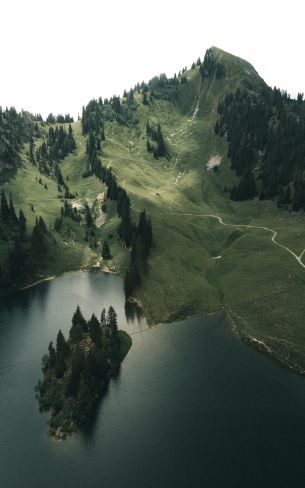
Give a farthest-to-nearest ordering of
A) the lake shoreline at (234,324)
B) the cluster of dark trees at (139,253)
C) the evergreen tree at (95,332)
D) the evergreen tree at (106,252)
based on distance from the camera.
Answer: the evergreen tree at (106,252), the cluster of dark trees at (139,253), the evergreen tree at (95,332), the lake shoreline at (234,324)

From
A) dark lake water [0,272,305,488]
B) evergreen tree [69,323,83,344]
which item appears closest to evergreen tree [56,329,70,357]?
evergreen tree [69,323,83,344]

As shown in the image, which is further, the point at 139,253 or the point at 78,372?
the point at 139,253

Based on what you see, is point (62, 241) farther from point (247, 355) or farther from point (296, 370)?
point (296, 370)

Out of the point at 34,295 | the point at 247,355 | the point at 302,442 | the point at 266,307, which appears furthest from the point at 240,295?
the point at 34,295

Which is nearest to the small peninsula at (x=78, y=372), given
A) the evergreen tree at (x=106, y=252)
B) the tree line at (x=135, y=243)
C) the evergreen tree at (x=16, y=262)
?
the tree line at (x=135, y=243)

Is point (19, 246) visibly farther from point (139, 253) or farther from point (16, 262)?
point (139, 253)

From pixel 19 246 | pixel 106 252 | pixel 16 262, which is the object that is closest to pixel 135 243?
pixel 106 252

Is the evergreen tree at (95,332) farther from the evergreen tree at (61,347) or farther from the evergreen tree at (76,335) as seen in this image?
the evergreen tree at (61,347)
